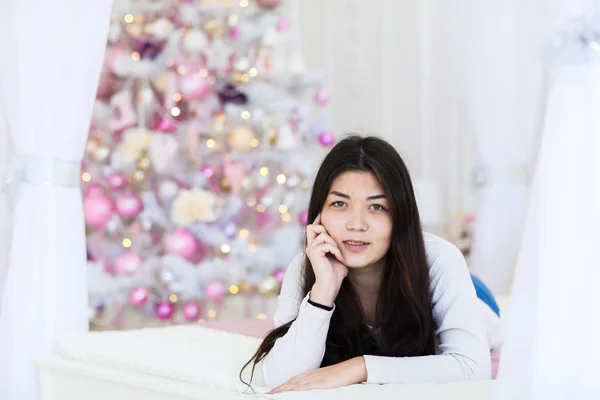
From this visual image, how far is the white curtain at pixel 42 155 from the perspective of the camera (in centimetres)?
266

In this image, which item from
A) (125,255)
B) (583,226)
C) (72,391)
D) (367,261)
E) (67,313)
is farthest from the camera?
(125,255)

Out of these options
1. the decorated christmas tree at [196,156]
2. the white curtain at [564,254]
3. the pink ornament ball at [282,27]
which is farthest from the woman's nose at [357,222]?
the pink ornament ball at [282,27]

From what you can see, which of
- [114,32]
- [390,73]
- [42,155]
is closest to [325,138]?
[390,73]

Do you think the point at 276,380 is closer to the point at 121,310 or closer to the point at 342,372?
the point at 342,372

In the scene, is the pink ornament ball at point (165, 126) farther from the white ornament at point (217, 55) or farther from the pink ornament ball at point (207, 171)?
the white ornament at point (217, 55)

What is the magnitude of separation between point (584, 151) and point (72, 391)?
4.98 ft

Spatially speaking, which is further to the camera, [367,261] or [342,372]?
[367,261]

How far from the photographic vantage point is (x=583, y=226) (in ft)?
5.32

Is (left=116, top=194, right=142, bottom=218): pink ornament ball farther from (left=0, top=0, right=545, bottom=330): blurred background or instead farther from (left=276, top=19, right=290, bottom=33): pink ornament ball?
(left=276, top=19, right=290, bottom=33): pink ornament ball

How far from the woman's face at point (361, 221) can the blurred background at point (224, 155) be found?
73.9 inches

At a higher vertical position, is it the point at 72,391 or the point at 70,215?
the point at 70,215

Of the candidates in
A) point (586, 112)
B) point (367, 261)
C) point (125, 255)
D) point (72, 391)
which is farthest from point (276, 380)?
point (125, 255)

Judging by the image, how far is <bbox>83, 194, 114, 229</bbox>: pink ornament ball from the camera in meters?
4.18

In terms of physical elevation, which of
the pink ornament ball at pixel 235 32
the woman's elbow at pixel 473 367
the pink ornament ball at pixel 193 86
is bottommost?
the woman's elbow at pixel 473 367
